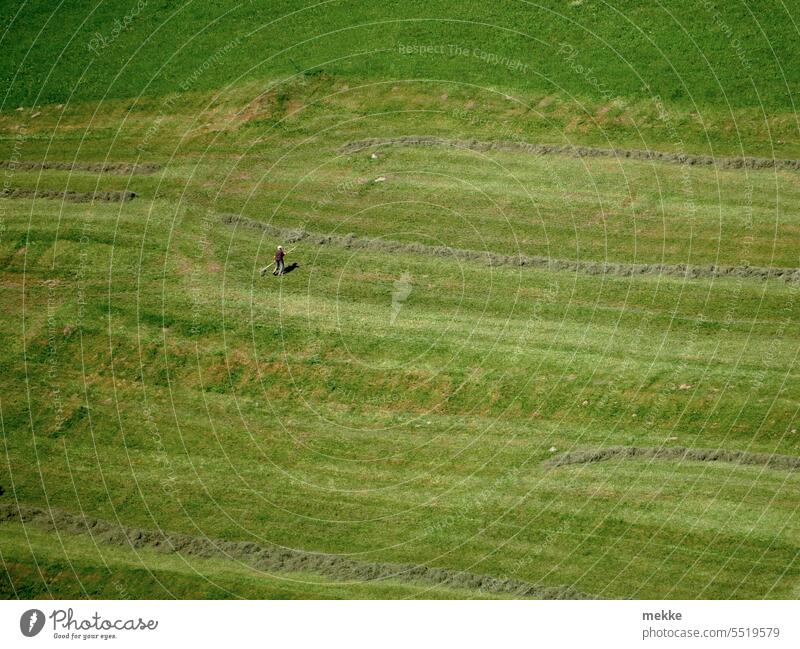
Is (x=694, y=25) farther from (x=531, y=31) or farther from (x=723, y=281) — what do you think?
(x=723, y=281)

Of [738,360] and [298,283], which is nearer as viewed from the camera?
[738,360]

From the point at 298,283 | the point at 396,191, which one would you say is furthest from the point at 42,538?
the point at 396,191

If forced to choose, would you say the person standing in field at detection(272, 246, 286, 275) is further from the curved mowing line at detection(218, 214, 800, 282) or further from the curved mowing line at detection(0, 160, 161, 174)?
the curved mowing line at detection(0, 160, 161, 174)

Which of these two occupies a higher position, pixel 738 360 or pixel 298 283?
pixel 298 283

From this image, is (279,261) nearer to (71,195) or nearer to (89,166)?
(71,195)

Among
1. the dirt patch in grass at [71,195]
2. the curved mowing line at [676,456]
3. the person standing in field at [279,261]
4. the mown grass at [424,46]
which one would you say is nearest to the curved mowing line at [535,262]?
the person standing in field at [279,261]

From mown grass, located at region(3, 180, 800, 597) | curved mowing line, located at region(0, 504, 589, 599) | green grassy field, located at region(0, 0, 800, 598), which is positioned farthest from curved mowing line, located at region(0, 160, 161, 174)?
curved mowing line, located at region(0, 504, 589, 599)

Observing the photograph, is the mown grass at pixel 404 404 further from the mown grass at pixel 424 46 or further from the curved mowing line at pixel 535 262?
the mown grass at pixel 424 46
